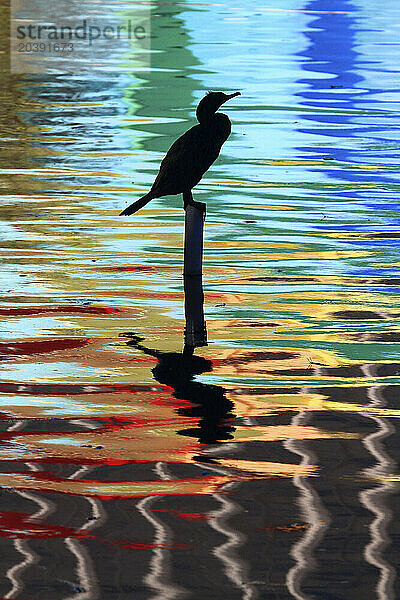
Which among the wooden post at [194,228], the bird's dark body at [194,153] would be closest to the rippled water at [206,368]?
the wooden post at [194,228]

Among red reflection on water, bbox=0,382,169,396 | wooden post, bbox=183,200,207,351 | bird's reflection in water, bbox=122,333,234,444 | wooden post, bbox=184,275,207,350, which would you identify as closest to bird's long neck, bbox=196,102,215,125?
wooden post, bbox=183,200,207,351

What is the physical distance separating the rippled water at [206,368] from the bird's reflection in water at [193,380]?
0.02m

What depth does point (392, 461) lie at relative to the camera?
547cm

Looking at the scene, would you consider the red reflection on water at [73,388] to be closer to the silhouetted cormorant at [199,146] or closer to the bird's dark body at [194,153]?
the silhouetted cormorant at [199,146]

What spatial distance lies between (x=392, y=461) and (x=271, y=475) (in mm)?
503

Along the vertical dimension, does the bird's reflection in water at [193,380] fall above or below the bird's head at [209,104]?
below

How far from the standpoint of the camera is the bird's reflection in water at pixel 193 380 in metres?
5.80

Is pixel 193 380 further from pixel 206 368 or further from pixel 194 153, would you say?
pixel 194 153

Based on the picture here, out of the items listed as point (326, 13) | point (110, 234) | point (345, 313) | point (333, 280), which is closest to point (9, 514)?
point (345, 313)

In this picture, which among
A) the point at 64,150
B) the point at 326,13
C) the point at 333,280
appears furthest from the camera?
the point at 326,13

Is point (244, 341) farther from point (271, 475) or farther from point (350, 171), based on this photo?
point (350, 171)

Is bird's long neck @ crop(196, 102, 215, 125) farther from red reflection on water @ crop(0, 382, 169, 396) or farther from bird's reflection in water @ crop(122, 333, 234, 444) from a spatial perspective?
red reflection on water @ crop(0, 382, 169, 396)

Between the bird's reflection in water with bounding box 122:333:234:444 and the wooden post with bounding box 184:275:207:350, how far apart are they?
0.13 meters

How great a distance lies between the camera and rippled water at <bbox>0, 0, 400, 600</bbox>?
4617 millimetres
